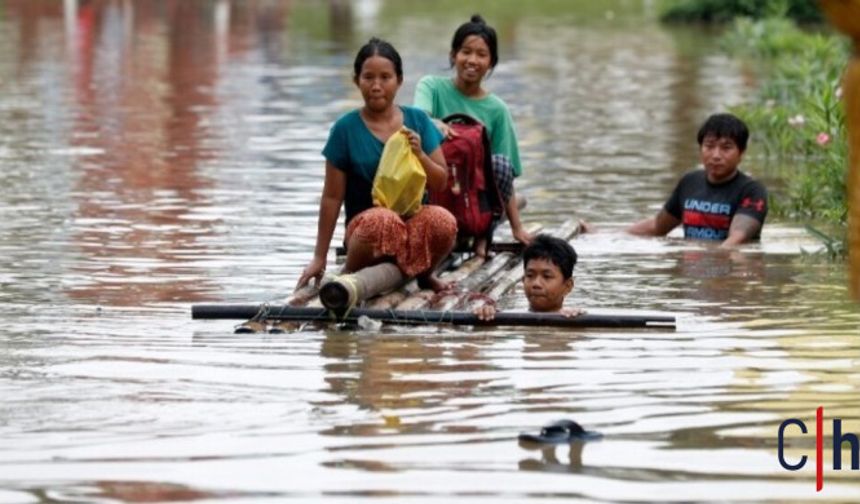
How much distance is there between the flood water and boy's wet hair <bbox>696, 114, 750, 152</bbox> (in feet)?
1.89

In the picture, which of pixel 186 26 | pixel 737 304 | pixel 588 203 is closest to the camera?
pixel 737 304

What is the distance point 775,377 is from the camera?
25.0ft

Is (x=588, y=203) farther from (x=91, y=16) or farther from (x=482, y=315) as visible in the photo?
(x=91, y=16)

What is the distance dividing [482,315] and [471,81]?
7.36 ft

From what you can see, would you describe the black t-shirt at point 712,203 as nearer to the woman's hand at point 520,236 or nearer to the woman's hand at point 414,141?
the woman's hand at point 520,236

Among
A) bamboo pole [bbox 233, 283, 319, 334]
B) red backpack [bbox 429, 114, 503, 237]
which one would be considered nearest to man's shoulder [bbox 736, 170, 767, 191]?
red backpack [bbox 429, 114, 503, 237]

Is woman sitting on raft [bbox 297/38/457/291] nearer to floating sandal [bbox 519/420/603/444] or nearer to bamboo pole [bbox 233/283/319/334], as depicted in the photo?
bamboo pole [bbox 233/283/319/334]

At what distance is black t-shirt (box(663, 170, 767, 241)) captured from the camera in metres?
11.9

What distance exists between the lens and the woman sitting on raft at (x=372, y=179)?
935 cm

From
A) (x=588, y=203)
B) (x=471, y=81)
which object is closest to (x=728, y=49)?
(x=588, y=203)

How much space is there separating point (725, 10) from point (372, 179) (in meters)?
32.7

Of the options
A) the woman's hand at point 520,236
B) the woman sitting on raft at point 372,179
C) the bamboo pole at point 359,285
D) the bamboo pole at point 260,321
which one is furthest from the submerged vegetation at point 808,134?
the bamboo pole at point 260,321

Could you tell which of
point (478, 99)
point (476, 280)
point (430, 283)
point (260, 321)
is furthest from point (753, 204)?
point (260, 321)

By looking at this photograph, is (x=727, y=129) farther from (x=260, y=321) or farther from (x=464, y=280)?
(x=260, y=321)
